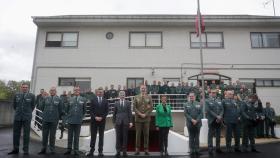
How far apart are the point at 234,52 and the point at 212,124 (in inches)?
394

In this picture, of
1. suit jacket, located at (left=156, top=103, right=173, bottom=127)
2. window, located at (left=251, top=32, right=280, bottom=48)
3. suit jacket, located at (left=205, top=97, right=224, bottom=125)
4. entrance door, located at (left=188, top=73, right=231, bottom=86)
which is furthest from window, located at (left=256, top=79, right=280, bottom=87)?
suit jacket, located at (left=156, top=103, right=173, bottom=127)

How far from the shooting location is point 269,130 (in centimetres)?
1299

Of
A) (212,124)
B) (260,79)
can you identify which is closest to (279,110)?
(260,79)

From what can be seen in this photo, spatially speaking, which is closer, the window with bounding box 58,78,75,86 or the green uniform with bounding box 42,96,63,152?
the green uniform with bounding box 42,96,63,152

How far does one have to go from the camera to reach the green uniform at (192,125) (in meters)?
8.10

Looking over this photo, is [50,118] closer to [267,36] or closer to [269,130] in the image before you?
[269,130]

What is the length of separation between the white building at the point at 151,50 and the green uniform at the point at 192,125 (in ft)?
27.8

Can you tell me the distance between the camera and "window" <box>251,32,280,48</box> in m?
17.7

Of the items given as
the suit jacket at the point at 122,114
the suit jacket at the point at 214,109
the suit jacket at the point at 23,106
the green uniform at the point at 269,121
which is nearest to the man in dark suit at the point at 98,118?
the suit jacket at the point at 122,114

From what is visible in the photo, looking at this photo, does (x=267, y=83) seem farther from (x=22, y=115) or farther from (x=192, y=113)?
(x=22, y=115)

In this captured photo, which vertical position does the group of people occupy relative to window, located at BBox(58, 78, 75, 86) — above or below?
below

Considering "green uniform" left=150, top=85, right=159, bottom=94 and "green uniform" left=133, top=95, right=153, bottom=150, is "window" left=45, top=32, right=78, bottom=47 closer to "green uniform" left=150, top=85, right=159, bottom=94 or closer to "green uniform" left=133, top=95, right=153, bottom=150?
"green uniform" left=150, top=85, right=159, bottom=94

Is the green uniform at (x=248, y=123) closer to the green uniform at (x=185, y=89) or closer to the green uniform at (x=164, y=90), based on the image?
the green uniform at (x=185, y=89)

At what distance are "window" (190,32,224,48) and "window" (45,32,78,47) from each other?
7.53 meters
